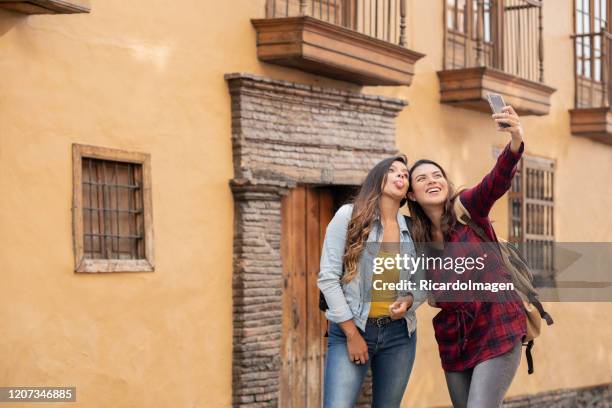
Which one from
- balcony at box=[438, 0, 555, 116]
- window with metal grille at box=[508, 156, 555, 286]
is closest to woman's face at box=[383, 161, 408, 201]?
balcony at box=[438, 0, 555, 116]

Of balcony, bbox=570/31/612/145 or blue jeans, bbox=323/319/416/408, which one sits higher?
balcony, bbox=570/31/612/145

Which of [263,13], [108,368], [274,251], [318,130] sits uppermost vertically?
[263,13]

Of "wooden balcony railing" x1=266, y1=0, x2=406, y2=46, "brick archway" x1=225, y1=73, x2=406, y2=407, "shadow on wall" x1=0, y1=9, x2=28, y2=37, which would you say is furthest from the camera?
"wooden balcony railing" x1=266, y1=0, x2=406, y2=46

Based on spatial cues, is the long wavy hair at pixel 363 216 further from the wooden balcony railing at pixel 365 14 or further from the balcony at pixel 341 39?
the wooden balcony railing at pixel 365 14

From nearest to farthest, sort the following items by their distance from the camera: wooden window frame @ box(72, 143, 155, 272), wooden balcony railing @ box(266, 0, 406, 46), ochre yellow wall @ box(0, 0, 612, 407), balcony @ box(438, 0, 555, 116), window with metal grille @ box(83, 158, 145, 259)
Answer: ochre yellow wall @ box(0, 0, 612, 407)
wooden window frame @ box(72, 143, 155, 272)
window with metal grille @ box(83, 158, 145, 259)
wooden balcony railing @ box(266, 0, 406, 46)
balcony @ box(438, 0, 555, 116)

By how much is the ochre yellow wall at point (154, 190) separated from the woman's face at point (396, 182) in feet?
9.13

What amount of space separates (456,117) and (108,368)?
222 inches

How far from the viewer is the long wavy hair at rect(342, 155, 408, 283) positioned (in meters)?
6.08

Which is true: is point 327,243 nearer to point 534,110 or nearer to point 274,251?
point 274,251

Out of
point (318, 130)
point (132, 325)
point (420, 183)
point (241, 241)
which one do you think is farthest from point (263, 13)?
point (420, 183)

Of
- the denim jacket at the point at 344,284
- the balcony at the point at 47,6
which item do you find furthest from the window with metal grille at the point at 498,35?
the denim jacket at the point at 344,284

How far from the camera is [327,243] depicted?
6.11 meters

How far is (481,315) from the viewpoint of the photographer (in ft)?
19.9

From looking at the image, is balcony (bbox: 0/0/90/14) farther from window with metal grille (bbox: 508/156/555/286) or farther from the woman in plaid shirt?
window with metal grille (bbox: 508/156/555/286)
